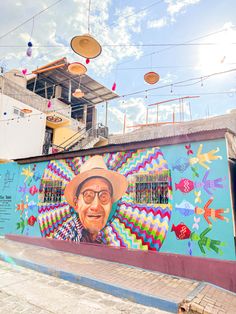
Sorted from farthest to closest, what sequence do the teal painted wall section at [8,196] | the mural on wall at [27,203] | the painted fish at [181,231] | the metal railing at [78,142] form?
1. the metal railing at [78,142]
2. the teal painted wall section at [8,196]
3. the mural on wall at [27,203]
4. the painted fish at [181,231]

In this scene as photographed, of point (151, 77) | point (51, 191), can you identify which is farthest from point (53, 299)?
point (151, 77)

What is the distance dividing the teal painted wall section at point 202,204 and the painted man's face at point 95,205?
2.10 metres

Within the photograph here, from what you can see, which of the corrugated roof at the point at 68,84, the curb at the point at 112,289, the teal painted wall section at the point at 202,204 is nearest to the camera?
the curb at the point at 112,289

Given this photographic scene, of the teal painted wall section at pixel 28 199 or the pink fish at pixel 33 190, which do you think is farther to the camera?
the pink fish at pixel 33 190

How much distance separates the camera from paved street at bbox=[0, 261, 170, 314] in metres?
3.74

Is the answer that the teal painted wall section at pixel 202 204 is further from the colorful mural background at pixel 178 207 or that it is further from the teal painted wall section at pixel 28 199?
the teal painted wall section at pixel 28 199

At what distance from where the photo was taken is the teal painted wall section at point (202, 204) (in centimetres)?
486

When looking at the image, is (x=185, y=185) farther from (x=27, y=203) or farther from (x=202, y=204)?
(x=27, y=203)

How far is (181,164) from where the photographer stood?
5.69m

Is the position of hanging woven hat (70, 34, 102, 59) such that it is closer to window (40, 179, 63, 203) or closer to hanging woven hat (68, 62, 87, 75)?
hanging woven hat (68, 62, 87, 75)

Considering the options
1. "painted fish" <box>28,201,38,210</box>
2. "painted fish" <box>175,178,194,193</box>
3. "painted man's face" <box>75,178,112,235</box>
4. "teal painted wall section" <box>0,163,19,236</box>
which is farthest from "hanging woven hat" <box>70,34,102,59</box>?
"teal painted wall section" <box>0,163,19,236</box>

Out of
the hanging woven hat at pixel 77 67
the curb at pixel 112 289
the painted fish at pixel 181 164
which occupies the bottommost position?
the curb at pixel 112 289

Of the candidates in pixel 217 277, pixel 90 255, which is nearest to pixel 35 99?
pixel 90 255

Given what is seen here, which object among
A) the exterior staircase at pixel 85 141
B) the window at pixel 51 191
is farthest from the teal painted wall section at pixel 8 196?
the exterior staircase at pixel 85 141
